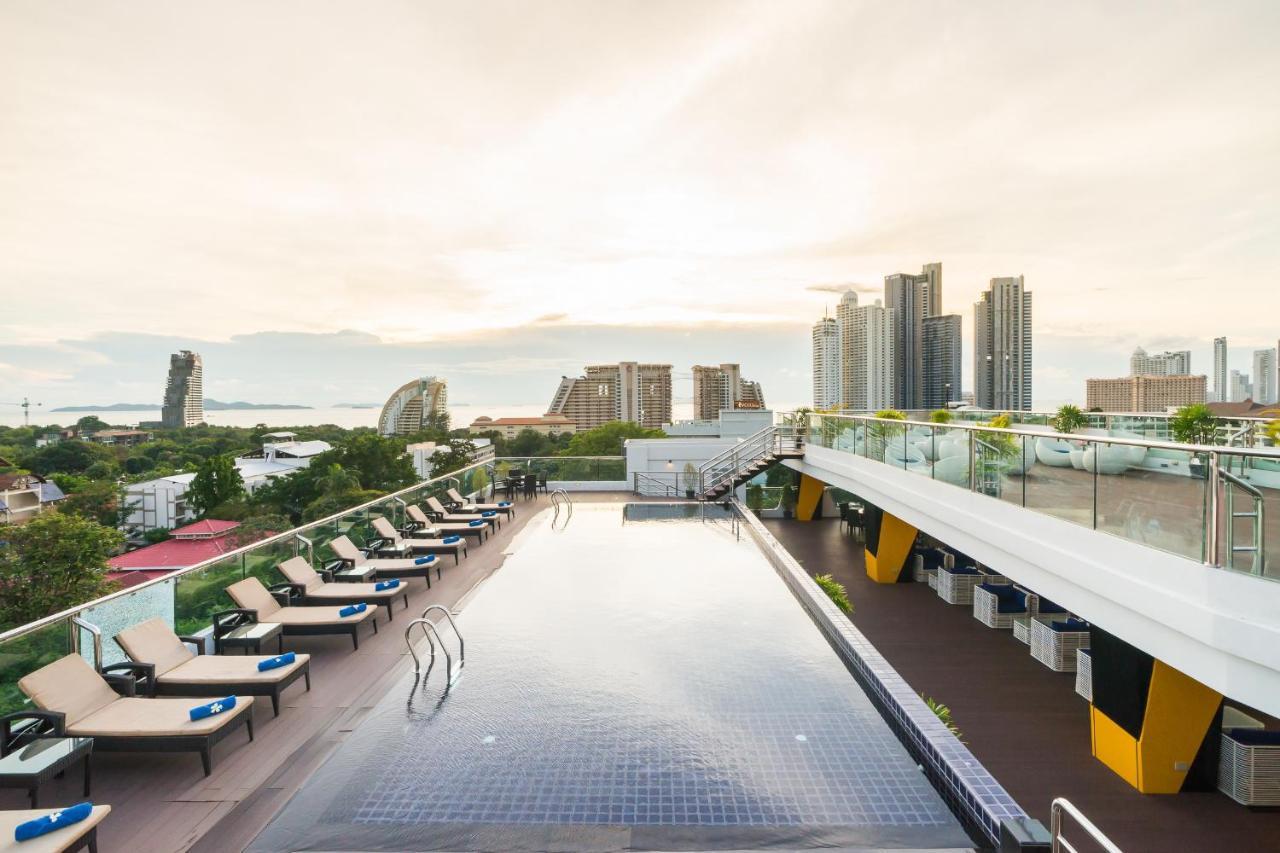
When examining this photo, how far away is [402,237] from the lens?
25.2 m

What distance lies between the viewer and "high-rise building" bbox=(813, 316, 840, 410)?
164 feet

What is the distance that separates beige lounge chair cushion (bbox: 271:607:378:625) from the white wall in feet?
21.5

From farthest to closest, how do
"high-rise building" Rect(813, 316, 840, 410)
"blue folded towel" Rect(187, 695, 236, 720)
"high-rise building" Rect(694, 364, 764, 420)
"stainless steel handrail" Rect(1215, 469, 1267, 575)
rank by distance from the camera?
"high-rise building" Rect(694, 364, 764, 420)
"high-rise building" Rect(813, 316, 840, 410)
"stainless steel handrail" Rect(1215, 469, 1267, 575)
"blue folded towel" Rect(187, 695, 236, 720)

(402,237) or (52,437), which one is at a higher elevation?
(402,237)

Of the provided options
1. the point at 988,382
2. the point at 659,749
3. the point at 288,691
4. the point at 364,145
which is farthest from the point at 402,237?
the point at 988,382

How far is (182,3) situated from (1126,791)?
19009 millimetres

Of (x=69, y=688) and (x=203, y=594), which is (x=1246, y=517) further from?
(x=203, y=594)

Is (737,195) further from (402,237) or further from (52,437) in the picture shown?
(52,437)

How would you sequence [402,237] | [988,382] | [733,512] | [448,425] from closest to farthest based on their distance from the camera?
[733,512] → [402,237] → [988,382] → [448,425]

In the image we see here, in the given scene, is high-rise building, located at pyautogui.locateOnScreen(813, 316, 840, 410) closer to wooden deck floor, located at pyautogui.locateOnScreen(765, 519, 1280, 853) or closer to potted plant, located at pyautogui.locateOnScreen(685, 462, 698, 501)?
potted plant, located at pyautogui.locateOnScreen(685, 462, 698, 501)

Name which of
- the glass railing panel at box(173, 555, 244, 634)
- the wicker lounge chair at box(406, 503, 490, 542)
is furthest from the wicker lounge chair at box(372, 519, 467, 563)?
the glass railing panel at box(173, 555, 244, 634)

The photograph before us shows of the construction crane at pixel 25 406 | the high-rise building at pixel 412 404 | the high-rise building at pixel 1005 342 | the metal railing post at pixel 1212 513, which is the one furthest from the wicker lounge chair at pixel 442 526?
the construction crane at pixel 25 406

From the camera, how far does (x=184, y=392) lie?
91.8 metres

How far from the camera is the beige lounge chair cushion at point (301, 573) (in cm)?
725
